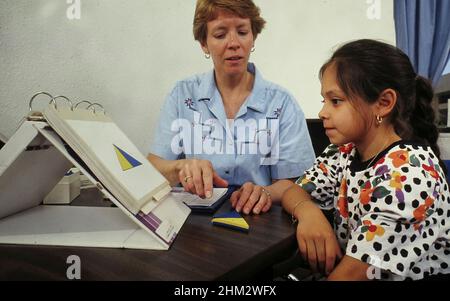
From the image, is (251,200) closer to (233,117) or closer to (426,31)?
(233,117)

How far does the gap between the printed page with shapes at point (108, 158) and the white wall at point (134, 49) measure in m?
0.74

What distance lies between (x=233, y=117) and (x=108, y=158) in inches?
33.4

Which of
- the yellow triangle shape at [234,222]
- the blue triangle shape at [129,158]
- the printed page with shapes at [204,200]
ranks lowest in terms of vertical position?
the printed page with shapes at [204,200]

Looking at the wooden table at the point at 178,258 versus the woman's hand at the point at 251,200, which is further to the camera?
the woman's hand at the point at 251,200

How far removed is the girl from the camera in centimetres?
59

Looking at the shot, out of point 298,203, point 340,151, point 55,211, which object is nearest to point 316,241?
point 298,203

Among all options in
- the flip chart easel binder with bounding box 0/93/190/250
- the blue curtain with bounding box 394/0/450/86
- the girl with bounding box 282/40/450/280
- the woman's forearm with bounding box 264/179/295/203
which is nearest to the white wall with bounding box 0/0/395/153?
the blue curtain with bounding box 394/0/450/86

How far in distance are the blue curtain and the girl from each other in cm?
174

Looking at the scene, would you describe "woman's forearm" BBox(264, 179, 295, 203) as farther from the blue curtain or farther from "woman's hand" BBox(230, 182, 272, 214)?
the blue curtain

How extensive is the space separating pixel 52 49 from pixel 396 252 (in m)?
1.36

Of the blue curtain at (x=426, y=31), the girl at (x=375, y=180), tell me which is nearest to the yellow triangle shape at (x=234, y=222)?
the girl at (x=375, y=180)

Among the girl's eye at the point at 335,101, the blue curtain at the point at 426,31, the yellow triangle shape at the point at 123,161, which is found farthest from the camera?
the blue curtain at the point at 426,31

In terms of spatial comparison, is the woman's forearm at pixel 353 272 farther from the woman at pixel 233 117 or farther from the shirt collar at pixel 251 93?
the shirt collar at pixel 251 93

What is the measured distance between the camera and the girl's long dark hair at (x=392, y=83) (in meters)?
0.80
